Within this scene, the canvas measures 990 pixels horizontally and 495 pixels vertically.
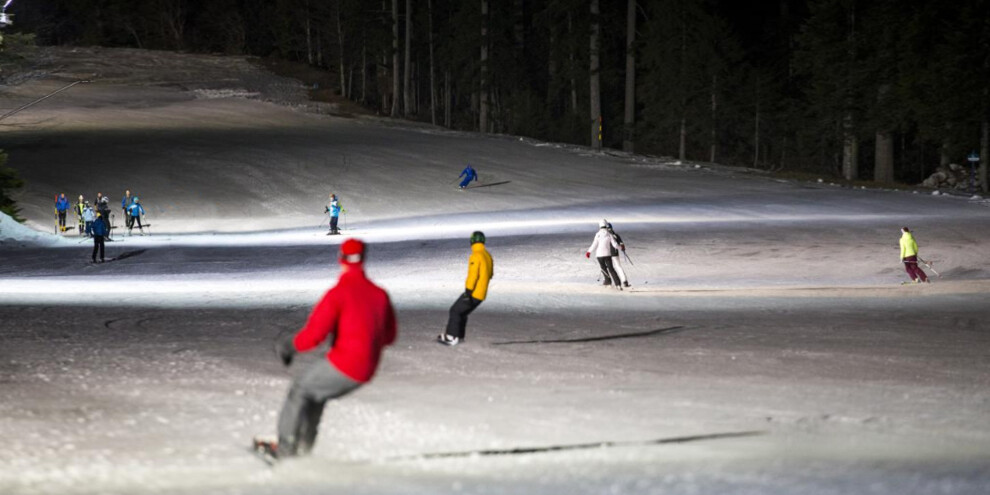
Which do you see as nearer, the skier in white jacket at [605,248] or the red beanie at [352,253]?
the red beanie at [352,253]

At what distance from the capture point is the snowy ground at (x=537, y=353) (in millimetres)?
6824

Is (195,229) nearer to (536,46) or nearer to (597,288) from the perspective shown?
(597,288)

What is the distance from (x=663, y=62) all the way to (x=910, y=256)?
1959 inches

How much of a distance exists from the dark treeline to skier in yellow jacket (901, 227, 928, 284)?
23.1 meters

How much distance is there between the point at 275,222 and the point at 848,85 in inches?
1278

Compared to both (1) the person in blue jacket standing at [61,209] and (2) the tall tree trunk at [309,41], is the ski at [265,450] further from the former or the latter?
(2) the tall tree trunk at [309,41]

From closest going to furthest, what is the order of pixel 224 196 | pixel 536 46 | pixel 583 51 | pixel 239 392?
pixel 239 392, pixel 224 196, pixel 583 51, pixel 536 46

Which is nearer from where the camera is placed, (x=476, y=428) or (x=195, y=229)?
(x=476, y=428)

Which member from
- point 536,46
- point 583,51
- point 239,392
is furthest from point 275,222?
point 536,46

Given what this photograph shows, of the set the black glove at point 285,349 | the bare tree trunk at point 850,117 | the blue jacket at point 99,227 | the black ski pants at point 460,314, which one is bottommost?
the black ski pants at point 460,314

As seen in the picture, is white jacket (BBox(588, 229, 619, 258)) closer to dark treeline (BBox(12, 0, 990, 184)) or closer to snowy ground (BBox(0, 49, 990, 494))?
snowy ground (BBox(0, 49, 990, 494))

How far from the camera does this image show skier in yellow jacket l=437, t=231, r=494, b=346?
12711 millimetres

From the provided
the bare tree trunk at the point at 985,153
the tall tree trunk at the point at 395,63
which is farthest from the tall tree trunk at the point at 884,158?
the tall tree trunk at the point at 395,63

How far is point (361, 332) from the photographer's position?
6.40 meters
